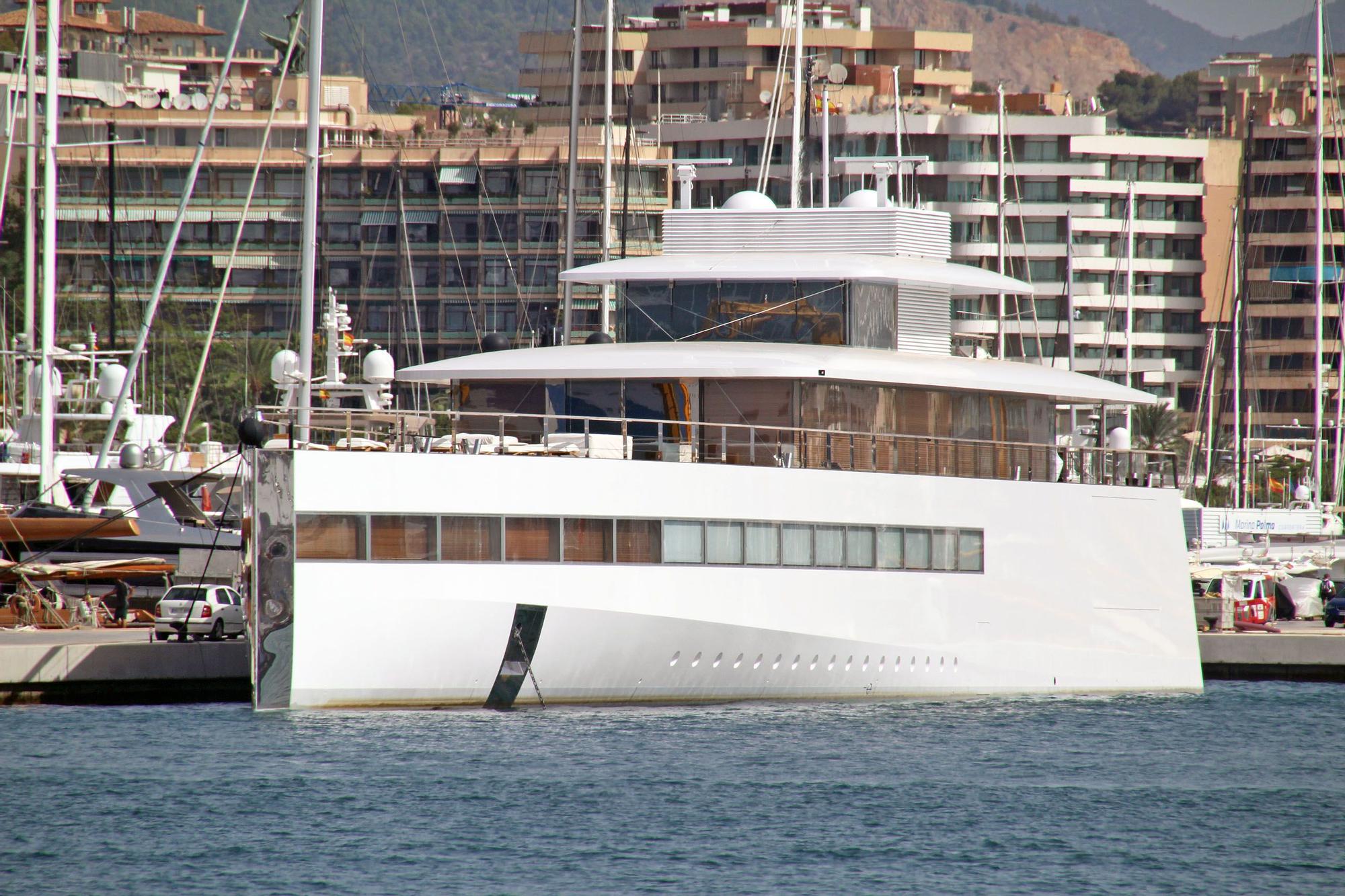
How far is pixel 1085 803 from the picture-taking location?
2236cm

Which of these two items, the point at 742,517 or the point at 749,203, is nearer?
the point at 742,517

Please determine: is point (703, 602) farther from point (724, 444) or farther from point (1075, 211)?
point (1075, 211)

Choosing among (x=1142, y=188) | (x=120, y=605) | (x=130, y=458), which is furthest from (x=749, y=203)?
(x=1142, y=188)

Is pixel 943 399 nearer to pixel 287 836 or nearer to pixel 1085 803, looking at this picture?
pixel 1085 803

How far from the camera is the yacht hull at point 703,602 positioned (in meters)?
23.6

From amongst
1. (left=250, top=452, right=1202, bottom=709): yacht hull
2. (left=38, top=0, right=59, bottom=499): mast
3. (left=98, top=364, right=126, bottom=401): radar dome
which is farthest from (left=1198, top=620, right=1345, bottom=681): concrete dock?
(left=98, top=364, right=126, bottom=401): radar dome

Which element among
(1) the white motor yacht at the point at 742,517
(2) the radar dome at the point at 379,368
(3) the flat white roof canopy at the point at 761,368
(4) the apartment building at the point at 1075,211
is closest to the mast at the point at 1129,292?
(4) the apartment building at the point at 1075,211

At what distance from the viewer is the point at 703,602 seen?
25672 mm

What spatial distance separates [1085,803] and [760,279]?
34.8 ft

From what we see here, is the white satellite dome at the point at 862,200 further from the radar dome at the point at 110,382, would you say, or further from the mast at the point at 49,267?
the radar dome at the point at 110,382

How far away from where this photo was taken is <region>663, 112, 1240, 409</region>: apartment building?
90.8 metres

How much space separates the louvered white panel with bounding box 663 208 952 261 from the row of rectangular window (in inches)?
223

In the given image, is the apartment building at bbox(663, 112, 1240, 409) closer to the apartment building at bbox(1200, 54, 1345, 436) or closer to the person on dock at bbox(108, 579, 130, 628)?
the apartment building at bbox(1200, 54, 1345, 436)

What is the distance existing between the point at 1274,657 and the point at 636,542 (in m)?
15.0
